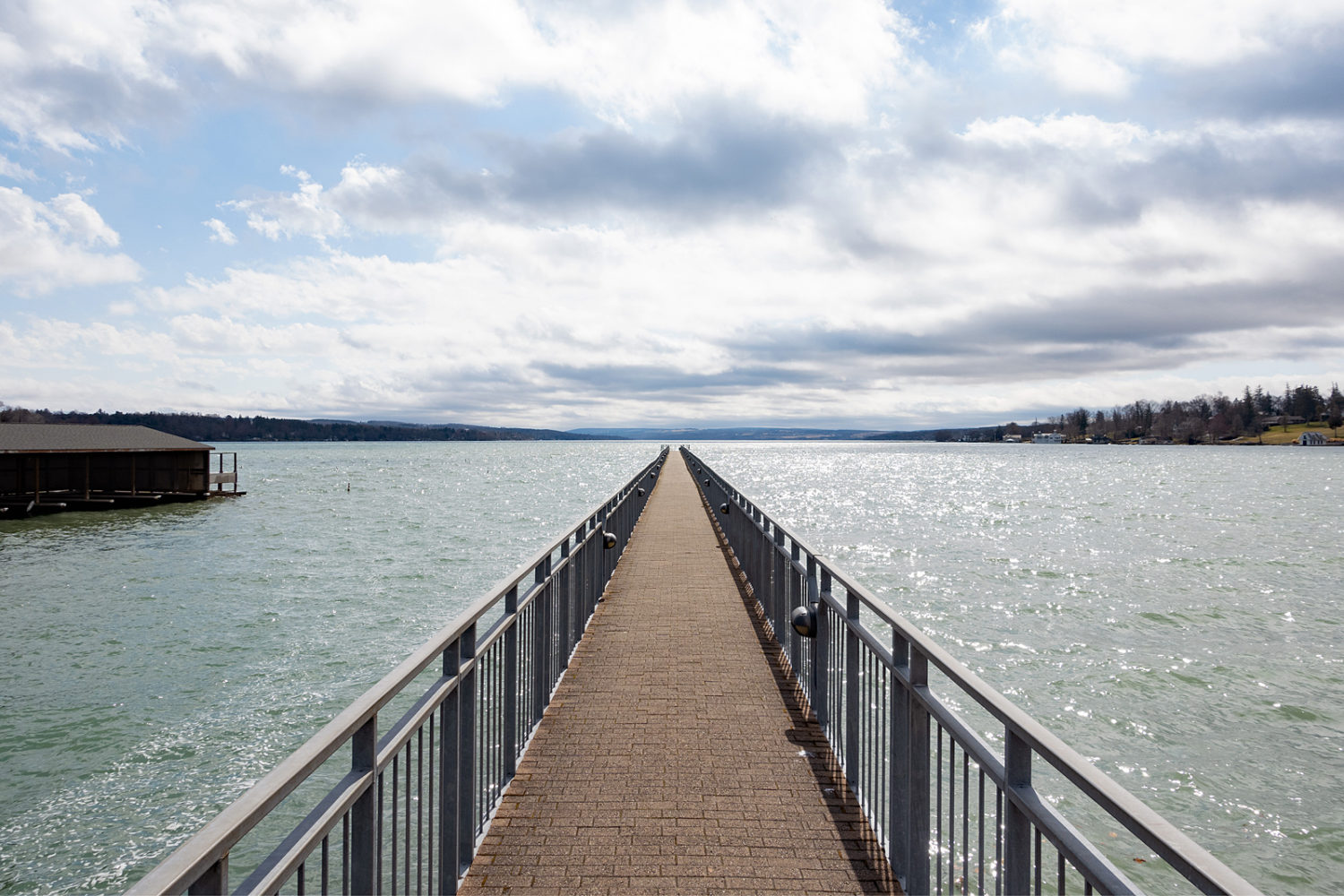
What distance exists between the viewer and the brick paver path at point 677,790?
13.6 feet

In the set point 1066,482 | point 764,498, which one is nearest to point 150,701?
point 764,498

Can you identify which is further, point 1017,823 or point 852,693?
point 852,693

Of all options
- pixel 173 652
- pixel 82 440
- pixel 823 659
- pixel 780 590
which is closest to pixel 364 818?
pixel 823 659

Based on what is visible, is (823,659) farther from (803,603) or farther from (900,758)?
(900,758)

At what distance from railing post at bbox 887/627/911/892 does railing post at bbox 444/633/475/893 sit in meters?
2.16

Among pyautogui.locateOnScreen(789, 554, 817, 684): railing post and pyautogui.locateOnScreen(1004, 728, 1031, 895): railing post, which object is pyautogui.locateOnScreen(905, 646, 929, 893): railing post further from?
pyautogui.locateOnScreen(789, 554, 817, 684): railing post

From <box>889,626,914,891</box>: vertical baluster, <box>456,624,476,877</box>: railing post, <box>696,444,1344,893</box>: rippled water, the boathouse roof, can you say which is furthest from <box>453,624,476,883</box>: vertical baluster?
the boathouse roof

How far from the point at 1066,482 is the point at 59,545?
9870cm

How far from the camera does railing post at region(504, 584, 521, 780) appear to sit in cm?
503

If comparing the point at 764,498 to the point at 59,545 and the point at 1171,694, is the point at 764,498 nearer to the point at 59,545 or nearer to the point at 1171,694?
the point at 59,545

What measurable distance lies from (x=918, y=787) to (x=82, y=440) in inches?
2468

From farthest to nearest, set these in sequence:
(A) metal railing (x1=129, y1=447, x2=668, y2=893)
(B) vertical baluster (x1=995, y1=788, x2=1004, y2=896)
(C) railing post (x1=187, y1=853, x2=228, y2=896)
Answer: (B) vertical baluster (x1=995, y1=788, x2=1004, y2=896)
(A) metal railing (x1=129, y1=447, x2=668, y2=893)
(C) railing post (x1=187, y1=853, x2=228, y2=896)

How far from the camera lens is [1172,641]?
63.4 ft

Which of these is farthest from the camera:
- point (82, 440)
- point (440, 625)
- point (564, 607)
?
point (82, 440)
